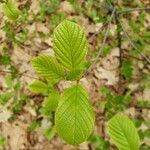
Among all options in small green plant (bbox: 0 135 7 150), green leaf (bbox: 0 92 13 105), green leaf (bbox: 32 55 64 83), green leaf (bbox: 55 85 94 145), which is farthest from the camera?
green leaf (bbox: 0 92 13 105)

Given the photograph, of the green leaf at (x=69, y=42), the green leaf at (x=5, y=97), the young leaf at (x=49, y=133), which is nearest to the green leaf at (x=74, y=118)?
the green leaf at (x=69, y=42)

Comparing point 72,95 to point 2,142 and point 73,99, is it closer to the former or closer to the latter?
point 73,99

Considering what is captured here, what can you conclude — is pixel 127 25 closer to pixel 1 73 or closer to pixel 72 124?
pixel 1 73

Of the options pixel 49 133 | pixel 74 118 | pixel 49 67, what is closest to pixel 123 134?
pixel 74 118

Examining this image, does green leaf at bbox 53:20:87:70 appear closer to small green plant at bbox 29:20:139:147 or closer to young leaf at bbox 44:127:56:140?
small green plant at bbox 29:20:139:147

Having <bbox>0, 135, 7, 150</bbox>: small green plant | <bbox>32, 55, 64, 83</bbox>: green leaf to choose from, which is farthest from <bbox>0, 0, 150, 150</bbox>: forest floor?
<bbox>32, 55, 64, 83</bbox>: green leaf

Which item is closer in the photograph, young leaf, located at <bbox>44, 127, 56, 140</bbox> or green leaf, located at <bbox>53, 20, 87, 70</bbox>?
green leaf, located at <bbox>53, 20, 87, 70</bbox>

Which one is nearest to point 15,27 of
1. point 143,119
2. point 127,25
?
point 127,25
